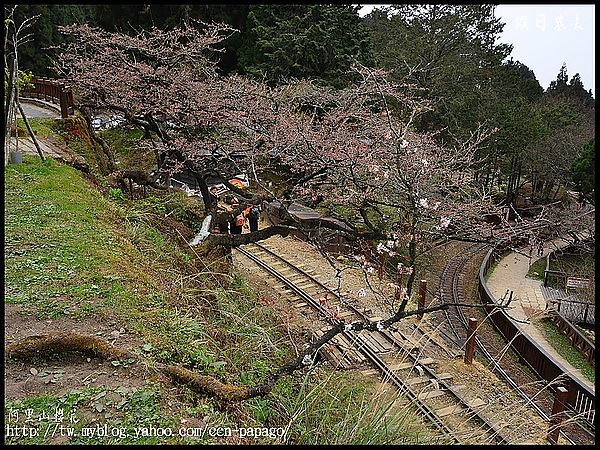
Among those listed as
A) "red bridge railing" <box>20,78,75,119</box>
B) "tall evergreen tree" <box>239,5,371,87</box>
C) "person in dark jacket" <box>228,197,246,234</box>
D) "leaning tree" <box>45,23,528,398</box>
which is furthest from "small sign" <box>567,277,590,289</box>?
"red bridge railing" <box>20,78,75,119</box>

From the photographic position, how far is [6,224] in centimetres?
624

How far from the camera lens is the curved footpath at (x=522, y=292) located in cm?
1209

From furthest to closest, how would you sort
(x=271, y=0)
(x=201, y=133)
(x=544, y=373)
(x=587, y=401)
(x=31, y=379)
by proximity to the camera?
(x=271, y=0) < (x=201, y=133) < (x=544, y=373) < (x=587, y=401) < (x=31, y=379)

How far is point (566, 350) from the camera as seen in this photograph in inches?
468

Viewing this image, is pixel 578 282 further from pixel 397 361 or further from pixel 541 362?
pixel 397 361

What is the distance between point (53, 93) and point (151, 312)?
15047mm

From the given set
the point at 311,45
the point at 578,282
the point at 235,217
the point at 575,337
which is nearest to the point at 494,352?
the point at 575,337

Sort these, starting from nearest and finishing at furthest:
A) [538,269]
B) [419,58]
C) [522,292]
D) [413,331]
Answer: [413,331] → [522,292] → [538,269] → [419,58]

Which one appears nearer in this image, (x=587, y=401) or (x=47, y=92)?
(x=587, y=401)

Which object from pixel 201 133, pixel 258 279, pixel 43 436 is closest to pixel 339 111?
pixel 201 133

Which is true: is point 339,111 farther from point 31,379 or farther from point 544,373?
point 31,379

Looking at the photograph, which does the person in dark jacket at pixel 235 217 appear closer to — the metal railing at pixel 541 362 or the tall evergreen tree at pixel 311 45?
the metal railing at pixel 541 362

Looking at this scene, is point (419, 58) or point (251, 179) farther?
point (419, 58)

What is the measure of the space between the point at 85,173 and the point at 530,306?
1304 centimetres
